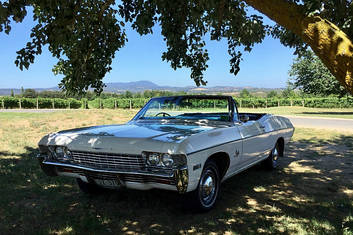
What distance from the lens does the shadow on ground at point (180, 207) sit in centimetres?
327

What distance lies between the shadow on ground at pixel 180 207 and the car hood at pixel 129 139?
902 mm

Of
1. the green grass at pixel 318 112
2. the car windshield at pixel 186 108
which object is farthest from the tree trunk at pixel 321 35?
the green grass at pixel 318 112

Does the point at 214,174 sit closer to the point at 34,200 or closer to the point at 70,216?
the point at 70,216

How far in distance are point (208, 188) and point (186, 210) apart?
1.37 feet

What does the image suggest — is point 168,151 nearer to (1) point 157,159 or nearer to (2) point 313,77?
(1) point 157,159

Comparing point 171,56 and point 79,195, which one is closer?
point 79,195

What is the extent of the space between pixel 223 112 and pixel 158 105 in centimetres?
114

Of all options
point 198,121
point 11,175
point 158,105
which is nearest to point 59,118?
point 11,175

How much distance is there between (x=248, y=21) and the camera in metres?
6.61

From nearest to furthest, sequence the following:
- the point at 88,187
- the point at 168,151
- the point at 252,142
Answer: the point at 168,151 → the point at 88,187 → the point at 252,142

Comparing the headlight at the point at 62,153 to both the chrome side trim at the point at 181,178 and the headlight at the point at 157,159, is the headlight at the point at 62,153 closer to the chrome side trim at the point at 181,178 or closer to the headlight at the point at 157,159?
the headlight at the point at 157,159

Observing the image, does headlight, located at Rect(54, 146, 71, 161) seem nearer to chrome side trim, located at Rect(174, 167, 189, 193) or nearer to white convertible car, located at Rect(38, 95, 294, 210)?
white convertible car, located at Rect(38, 95, 294, 210)

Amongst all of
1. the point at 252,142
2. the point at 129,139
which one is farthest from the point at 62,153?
the point at 252,142

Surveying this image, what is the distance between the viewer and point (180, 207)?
3.88 m
